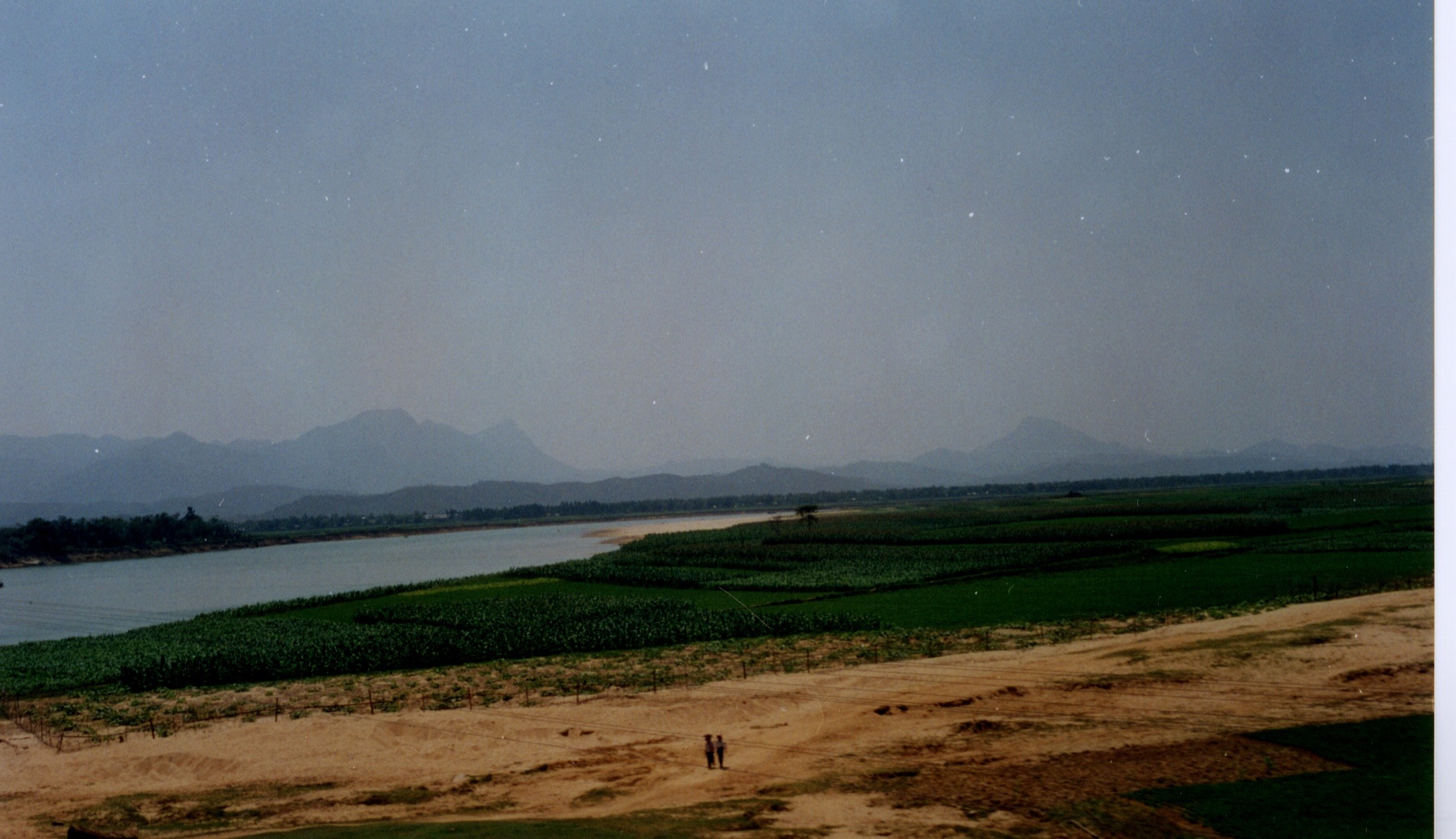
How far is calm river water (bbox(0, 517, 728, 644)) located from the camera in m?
52.9

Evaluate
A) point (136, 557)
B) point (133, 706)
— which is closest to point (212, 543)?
point (136, 557)

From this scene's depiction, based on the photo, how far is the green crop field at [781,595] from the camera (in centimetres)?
3228

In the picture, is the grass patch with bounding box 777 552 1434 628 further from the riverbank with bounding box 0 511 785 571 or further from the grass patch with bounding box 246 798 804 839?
the riverbank with bounding box 0 511 785 571

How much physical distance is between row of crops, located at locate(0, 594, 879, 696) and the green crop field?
0.11 metres

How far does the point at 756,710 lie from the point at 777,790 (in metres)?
5.45

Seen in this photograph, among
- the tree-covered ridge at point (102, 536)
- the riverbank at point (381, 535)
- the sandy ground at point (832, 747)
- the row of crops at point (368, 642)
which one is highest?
the sandy ground at point (832, 747)

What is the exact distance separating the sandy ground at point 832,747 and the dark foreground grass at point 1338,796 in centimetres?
64

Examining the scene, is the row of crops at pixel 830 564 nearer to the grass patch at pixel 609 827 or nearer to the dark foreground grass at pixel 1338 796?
the dark foreground grass at pixel 1338 796

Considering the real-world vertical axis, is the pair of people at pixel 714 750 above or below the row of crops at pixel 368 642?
above

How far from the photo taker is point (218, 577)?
3093 inches

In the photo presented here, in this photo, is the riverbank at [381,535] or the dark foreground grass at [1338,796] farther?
the riverbank at [381,535]

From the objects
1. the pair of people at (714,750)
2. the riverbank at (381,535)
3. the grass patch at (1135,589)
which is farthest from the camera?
the riverbank at (381,535)

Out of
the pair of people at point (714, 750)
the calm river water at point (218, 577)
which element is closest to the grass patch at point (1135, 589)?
the pair of people at point (714, 750)

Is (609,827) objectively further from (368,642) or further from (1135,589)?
(1135,589)
